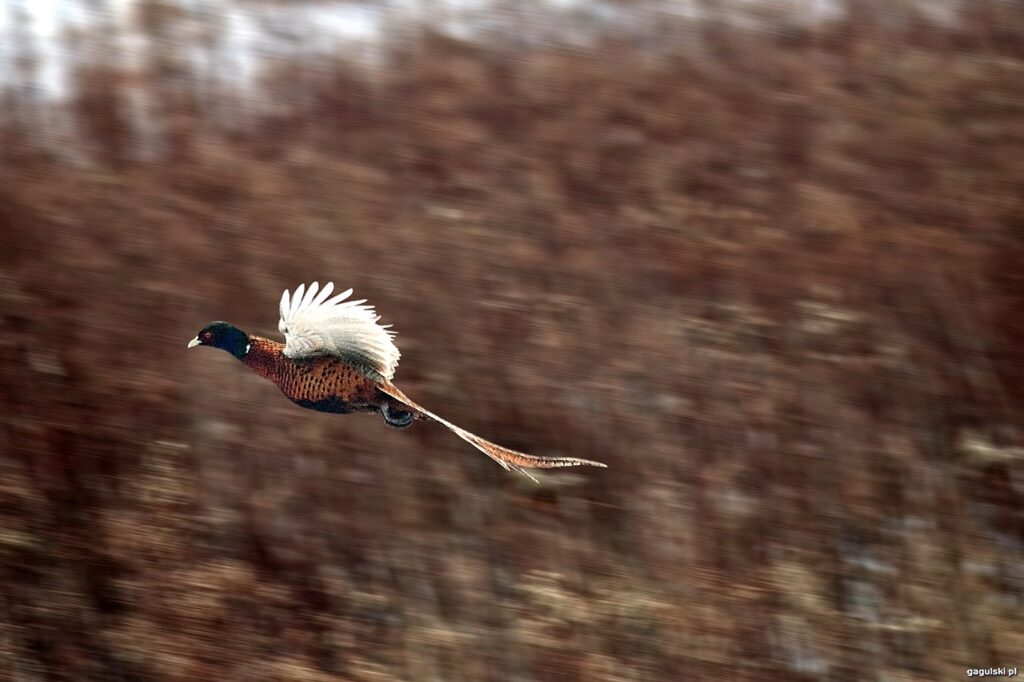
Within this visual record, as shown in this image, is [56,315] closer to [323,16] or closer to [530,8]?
[323,16]

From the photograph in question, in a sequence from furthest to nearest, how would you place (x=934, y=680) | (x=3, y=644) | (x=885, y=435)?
(x=885, y=435)
(x=934, y=680)
(x=3, y=644)

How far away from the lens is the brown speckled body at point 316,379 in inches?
130

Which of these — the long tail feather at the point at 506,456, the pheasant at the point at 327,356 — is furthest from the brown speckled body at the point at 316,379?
the long tail feather at the point at 506,456

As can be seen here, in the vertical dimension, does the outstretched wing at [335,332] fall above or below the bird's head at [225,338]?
above

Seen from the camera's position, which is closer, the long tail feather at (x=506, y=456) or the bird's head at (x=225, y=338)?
the bird's head at (x=225, y=338)

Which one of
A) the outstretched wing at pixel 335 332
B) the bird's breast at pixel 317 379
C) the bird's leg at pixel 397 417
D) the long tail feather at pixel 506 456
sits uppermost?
the outstretched wing at pixel 335 332

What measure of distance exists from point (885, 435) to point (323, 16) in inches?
118

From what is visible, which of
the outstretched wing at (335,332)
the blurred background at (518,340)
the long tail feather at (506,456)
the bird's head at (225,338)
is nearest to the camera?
the outstretched wing at (335,332)

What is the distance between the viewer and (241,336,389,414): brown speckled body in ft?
10.9

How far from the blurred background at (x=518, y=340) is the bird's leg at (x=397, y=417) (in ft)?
0.29

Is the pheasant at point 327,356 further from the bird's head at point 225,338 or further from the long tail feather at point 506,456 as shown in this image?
the long tail feather at point 506,456

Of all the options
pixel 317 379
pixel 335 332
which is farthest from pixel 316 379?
pixel 335 332

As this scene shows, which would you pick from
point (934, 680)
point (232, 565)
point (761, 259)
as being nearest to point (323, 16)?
point (761, 259)

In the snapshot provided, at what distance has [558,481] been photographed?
377 centimetres
